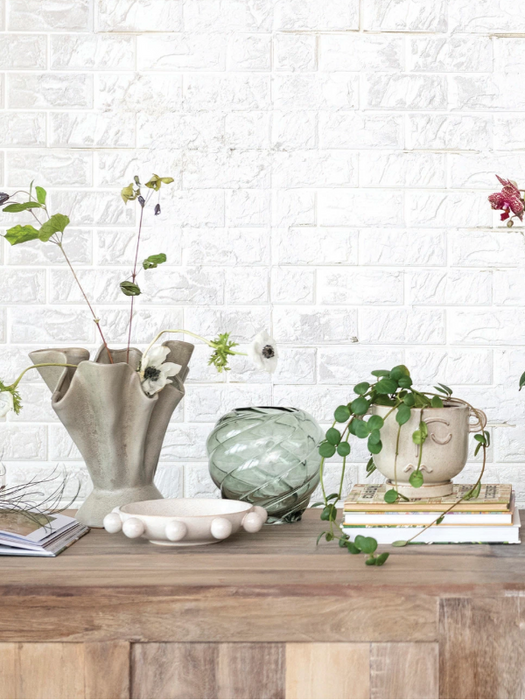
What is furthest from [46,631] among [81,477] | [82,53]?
[82,53]

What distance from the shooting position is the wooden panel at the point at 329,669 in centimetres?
107

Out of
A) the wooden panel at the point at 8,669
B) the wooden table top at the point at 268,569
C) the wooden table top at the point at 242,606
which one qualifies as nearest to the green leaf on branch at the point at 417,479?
the wooden table top at the point at 268,569

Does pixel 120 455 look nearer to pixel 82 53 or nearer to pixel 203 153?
pixel 203 153

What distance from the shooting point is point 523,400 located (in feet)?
6.07

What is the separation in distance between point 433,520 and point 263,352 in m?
0.42

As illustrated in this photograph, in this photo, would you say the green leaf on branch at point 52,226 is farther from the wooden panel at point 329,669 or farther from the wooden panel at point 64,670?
the wooden panel at point 329,669

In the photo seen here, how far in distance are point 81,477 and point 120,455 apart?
50 cm

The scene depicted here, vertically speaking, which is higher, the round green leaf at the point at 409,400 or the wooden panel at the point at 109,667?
the round green leaf at the point at 409,400

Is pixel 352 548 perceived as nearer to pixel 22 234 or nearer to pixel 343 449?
pixel 343 449

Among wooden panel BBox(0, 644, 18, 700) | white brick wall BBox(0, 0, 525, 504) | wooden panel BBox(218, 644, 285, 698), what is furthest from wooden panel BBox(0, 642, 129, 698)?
white brick wall BBox(0, 0, 525, 504)

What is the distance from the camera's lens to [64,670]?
42.3 inches

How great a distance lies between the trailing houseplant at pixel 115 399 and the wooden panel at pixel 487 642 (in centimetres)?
55

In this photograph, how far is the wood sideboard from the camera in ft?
3.46

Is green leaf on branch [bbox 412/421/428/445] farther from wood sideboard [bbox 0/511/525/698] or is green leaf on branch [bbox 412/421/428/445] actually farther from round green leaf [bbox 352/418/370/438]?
wood sideboard [bbox 0/511/525/698]
